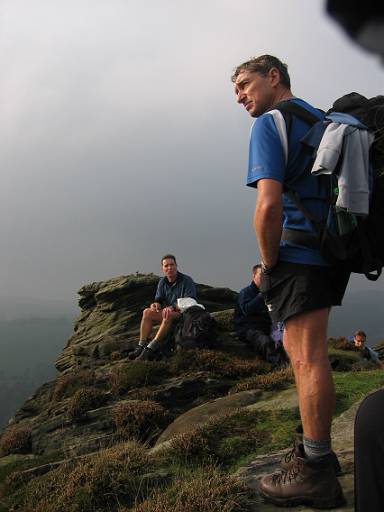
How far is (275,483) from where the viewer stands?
3609 mm

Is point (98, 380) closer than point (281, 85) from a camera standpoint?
No

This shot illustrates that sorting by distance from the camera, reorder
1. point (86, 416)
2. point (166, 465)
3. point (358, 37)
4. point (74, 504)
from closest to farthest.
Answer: point (358, 37), point (74, 504), point (166, 465), point (86, 416)

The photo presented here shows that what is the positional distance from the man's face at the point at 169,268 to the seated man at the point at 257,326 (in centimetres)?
234

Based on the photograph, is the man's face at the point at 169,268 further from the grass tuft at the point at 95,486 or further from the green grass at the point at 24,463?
the grass tuft at the point at 95,486

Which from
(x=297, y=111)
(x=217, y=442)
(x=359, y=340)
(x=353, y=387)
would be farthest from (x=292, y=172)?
(x=359, y=340)

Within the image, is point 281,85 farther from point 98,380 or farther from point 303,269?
point 98,380

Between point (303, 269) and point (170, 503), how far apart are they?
258 cm

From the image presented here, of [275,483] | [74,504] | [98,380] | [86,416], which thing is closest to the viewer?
[275,483]

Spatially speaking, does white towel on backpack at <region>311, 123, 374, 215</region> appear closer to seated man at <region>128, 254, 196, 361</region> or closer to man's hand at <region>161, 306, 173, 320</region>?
man's hand at <region>161, 306, 173, 320</region>

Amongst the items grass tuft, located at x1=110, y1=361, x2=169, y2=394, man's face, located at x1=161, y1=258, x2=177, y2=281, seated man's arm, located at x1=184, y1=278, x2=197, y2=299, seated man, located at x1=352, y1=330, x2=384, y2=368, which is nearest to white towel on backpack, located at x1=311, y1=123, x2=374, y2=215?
grass tuft, located at x1=110, y1=361, x2=169, y2=394

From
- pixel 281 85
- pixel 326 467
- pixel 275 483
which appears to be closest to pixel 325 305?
pixel 326 467

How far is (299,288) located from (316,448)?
1.25m

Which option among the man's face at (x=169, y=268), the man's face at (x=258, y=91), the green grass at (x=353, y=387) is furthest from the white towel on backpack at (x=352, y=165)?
the man's face at (x=169, y=268)

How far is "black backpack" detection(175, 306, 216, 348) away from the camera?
1343 centimetres
